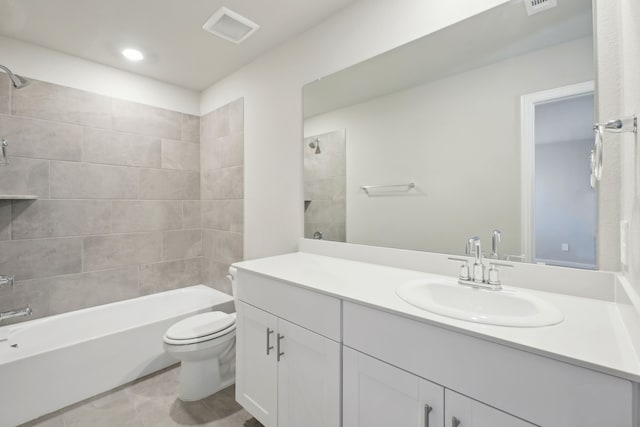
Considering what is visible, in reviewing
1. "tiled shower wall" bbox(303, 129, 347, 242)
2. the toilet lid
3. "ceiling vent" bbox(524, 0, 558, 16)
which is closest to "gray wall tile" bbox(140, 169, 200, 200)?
the toilet lid

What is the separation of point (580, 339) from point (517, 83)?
982mm

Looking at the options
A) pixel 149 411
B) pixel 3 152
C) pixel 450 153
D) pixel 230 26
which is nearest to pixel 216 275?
pixel 149 411

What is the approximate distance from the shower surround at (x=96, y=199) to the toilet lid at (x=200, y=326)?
0.74m

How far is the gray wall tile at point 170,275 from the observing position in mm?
2730

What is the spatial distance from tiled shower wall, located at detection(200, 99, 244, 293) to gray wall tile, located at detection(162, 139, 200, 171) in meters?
0.07

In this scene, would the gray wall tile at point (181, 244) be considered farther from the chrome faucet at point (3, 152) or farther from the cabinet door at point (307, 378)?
the cabinet door at point (307, 378)

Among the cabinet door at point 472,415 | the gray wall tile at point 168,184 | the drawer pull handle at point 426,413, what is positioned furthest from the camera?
the gray wall tile at point 168,184

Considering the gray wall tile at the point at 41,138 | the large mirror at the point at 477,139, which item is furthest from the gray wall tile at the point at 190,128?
the large mirror at the point at 477,139

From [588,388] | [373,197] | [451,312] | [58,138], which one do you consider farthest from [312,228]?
[58,138]

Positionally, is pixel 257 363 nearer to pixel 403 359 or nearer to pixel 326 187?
pixel 403 359

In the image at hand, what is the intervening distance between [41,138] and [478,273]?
3044mm

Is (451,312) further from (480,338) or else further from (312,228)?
(312,228)

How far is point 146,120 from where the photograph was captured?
2.71 metres

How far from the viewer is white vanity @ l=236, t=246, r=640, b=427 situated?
656 mm
